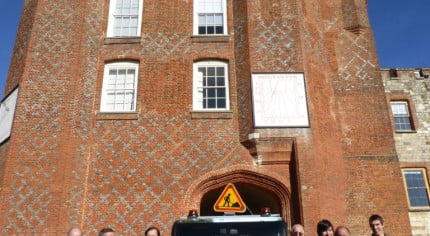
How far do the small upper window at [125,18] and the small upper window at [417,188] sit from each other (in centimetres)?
1336

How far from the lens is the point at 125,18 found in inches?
609

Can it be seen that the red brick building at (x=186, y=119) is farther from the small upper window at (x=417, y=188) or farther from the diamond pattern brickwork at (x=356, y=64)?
the small upper window at (x=417, y=188)

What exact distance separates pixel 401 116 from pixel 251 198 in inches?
382

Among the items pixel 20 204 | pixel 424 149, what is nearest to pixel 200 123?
pixel 20 204

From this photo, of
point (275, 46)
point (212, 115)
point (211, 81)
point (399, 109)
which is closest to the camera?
point (212, 115)

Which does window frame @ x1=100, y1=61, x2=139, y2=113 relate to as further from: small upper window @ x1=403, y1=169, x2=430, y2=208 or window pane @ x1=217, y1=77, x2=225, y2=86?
small upper window @ x1=403, y1=169, x2=430, y2=208

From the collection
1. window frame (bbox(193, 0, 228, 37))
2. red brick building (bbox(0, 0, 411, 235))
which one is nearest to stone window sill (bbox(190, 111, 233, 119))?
red brick building (bbox(0, 0, 411, 235))

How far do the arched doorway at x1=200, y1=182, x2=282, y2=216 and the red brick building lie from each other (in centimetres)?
10

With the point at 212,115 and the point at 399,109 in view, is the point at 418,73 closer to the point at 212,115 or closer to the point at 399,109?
the point at 399,109

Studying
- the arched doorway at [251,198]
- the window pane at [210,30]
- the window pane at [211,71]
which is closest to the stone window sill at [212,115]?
the window pane at [211,71]

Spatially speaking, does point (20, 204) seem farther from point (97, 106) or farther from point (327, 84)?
point (327, 84)

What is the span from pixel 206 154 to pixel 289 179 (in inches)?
104

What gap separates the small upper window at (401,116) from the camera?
2022 cm

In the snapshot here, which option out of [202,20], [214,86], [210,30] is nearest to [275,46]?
[214,86]
